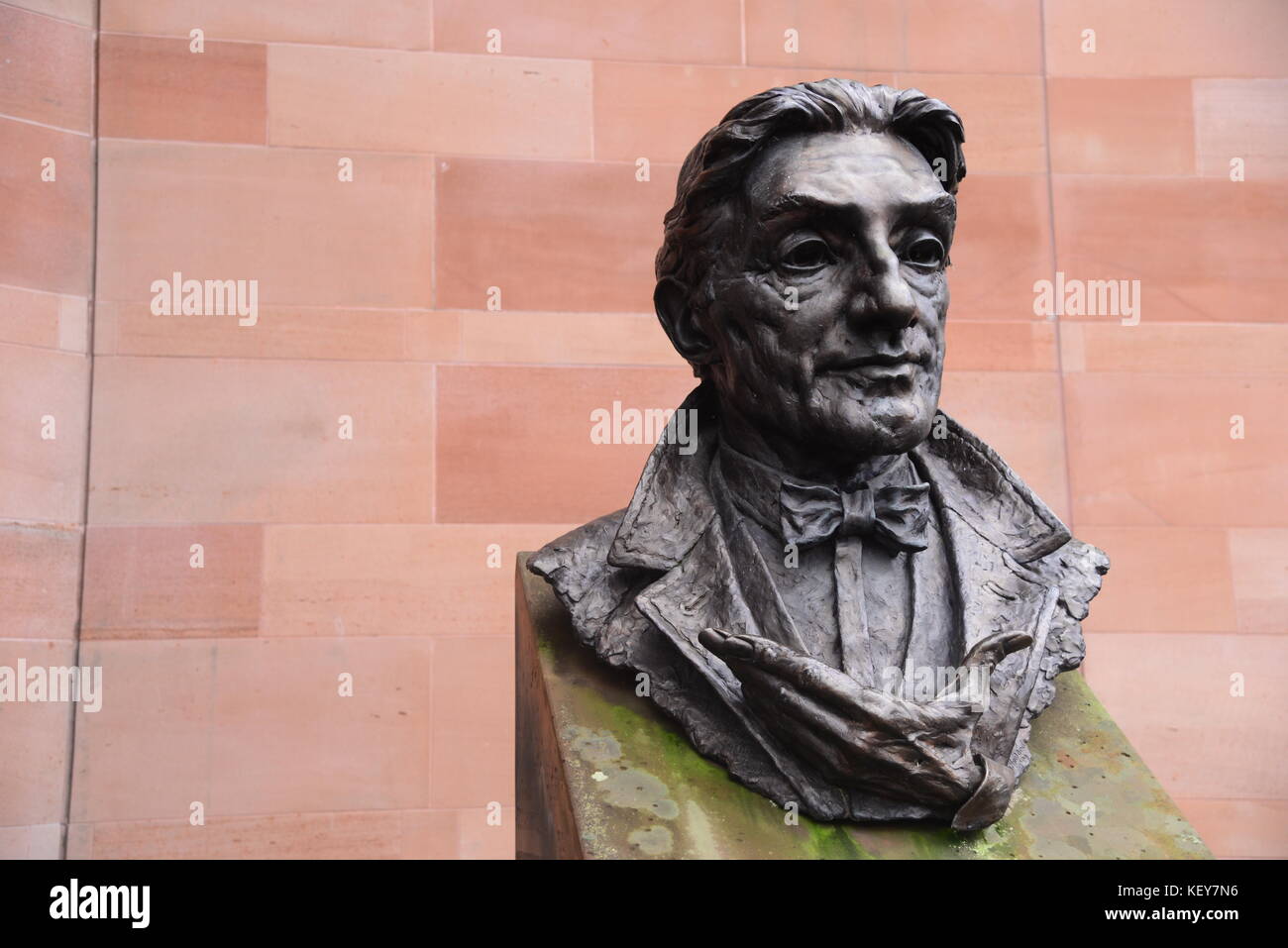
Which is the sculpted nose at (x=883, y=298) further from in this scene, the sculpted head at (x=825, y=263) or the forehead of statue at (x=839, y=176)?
the forehead of statue at (x=839, y=176)

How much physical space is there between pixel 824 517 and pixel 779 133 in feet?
3.18

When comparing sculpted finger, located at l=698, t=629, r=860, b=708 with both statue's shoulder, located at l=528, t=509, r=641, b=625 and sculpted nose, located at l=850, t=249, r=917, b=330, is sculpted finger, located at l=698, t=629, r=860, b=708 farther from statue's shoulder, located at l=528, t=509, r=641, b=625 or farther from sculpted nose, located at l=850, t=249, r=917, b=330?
sculpted nose, located at l=850, t=249, r=917, b=330

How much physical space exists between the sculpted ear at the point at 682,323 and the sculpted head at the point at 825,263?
71 mm

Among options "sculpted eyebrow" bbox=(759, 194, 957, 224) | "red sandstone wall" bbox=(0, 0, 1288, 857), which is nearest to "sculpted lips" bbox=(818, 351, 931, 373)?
"sculpted eyebrow" bbox=(759, 194, 957, 224)

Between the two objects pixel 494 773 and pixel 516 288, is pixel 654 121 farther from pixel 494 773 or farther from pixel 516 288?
pixel 494 773

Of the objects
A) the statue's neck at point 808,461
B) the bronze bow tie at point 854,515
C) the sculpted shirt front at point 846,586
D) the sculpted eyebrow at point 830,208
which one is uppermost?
the sculpted eyebrow at point 830,208

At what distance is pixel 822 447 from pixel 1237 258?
419 cm

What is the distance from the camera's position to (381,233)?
6949mm

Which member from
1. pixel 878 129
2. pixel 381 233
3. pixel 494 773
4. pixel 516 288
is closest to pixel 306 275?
pixel 381 233

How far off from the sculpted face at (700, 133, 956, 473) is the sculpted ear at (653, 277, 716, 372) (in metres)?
0.23

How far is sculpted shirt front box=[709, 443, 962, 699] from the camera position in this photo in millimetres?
3818

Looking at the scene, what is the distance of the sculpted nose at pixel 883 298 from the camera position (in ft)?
12.4

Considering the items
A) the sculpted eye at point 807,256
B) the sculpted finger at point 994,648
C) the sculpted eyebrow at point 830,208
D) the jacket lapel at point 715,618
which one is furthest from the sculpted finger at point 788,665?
the sculpted eyebrow at point 830,208

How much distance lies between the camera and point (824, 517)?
3.98 meters
